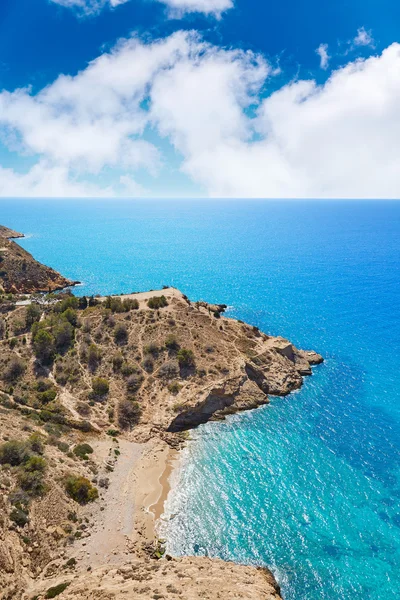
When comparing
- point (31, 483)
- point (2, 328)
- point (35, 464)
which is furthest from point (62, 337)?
point (31, 483)

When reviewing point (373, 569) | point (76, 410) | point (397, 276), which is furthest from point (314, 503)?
point (397, 276)

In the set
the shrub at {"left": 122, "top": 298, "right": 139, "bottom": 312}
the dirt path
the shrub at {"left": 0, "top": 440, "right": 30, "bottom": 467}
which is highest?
the shrub at {"left": 122, "top": 298, "right": 139, "bottom": 312}

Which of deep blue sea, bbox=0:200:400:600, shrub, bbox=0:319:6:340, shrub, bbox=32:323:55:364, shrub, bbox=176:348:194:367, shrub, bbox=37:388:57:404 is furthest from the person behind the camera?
shrub, bbox=0:319:6:340

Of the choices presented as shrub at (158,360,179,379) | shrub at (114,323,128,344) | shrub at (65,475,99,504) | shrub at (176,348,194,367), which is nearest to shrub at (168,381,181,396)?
shrub at (158,360,179,379)

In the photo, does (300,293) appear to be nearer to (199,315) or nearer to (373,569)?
(199,315)

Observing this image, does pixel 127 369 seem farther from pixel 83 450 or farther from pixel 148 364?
pixel 83 450

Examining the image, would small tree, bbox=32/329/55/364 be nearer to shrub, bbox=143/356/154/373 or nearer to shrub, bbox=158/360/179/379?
shrub, bbox=143/356/154/373

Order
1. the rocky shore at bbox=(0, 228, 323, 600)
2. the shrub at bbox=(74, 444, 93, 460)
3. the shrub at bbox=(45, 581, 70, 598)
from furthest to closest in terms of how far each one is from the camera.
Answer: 1. the shrub at bbox=(74, 444, 93, 460)
2. the rocky shore at bbox=(0, 228, 323, 600)
3. the shrub at bbox=(45, 581, 70, 598)
